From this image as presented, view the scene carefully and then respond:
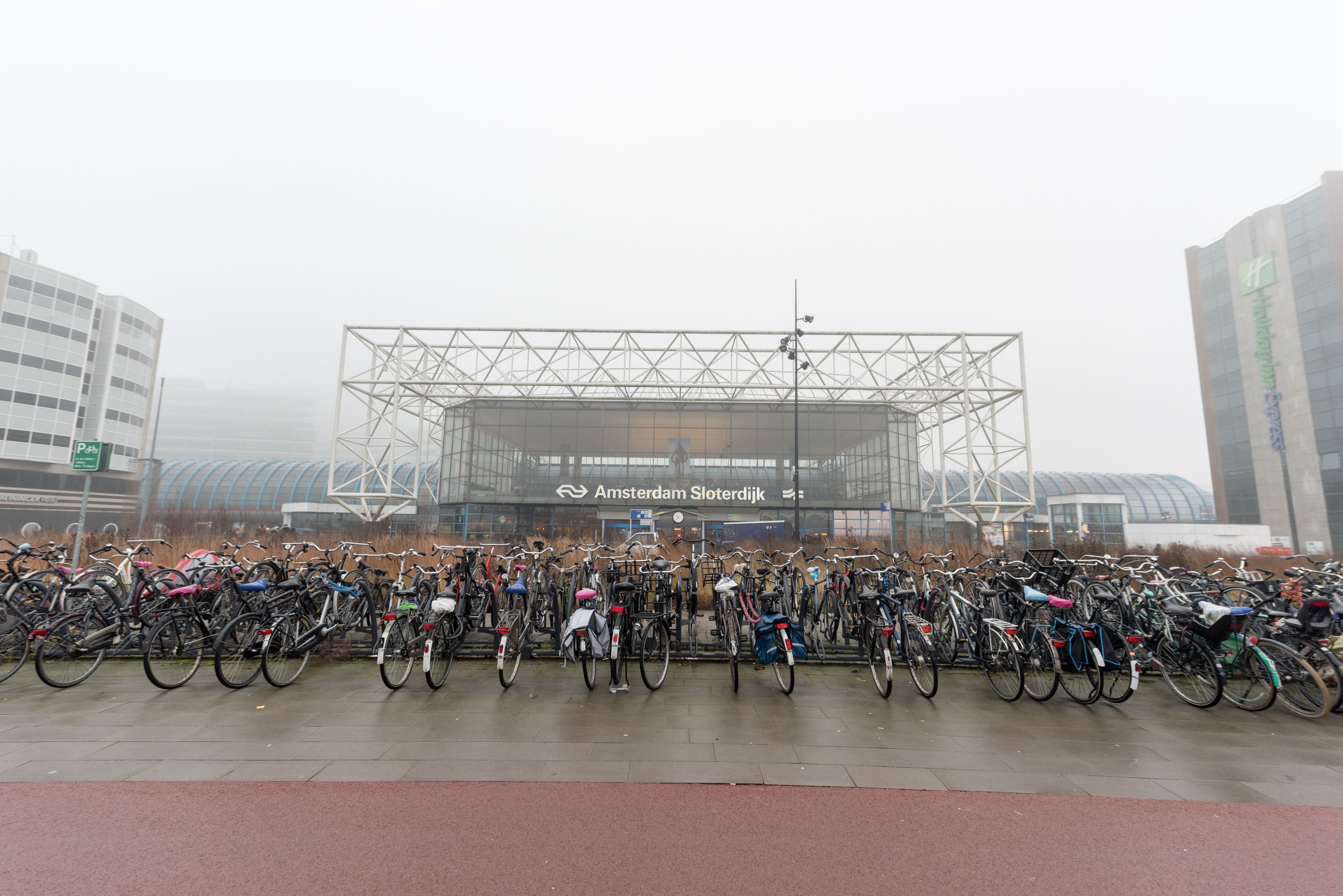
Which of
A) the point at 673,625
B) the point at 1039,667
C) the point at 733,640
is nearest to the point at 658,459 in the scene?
the point at 673,625

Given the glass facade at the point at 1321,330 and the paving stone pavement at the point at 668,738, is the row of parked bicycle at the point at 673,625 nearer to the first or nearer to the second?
the paving stone pavement at the point at 668,738

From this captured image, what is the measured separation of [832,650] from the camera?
7.45m

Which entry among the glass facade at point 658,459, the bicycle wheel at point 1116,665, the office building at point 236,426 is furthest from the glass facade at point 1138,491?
the office building at point 236,426

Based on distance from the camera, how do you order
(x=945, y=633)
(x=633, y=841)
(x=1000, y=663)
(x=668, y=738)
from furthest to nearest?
1. (x=945, y=633)
2. (x=1000, y=663)
3. (x=668, y=738)
4. (x=633, y=841)

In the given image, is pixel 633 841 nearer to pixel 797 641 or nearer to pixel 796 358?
pixel 797 641

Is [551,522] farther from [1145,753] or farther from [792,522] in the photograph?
[1145,753]

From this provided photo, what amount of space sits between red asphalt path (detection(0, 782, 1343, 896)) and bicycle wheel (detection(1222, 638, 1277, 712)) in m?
2.34

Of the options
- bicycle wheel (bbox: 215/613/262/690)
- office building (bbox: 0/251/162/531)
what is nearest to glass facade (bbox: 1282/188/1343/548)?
bicycle wheel (bbox: 215/613/262/690)

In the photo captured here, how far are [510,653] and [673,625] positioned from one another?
1949 millimetres

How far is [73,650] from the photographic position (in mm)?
6125

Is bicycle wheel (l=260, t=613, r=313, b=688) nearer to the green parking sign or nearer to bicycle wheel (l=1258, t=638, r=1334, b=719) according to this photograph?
the green parking sign

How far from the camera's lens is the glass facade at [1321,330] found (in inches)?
1523

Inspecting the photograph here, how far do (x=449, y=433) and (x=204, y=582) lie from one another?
94.0 ft

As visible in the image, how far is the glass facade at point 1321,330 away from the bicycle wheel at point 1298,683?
5012 centimetres
